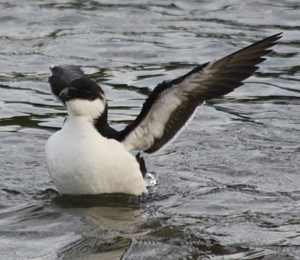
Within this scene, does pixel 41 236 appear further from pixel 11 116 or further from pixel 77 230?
pixel 11 116

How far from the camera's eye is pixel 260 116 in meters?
11.4

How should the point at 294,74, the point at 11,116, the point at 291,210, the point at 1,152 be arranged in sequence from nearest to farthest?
the point at 291,210 < the point at 1,152 < the point at 11,116 < the point at 294,74

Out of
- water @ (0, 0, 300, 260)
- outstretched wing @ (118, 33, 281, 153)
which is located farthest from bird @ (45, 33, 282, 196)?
water @ (0, 0, 300, 260)

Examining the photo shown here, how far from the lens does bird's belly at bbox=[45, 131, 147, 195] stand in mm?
7859

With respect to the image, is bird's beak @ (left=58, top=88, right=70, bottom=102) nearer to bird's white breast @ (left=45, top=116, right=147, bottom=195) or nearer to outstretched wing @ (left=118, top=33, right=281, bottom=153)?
bird's white breast @ (left=45, top=116, right=147, bottom=195)

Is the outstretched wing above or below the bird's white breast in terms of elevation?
above

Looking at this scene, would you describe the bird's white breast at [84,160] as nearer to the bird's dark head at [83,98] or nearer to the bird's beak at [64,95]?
the bird's dark head at [83,98]

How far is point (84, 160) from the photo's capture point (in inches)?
309

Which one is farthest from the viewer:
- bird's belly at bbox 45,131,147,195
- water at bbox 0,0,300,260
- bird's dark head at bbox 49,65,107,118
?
bird's dark head at bbox 49,65,107,118

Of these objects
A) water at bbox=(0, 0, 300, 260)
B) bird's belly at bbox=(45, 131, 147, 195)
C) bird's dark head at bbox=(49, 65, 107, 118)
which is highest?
bird's dark head at bbox=(49, 65, 107, 118)

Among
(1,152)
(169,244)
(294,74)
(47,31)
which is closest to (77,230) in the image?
(169,244)

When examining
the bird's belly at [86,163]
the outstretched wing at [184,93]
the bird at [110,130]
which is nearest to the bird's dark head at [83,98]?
the bird at [110,130]

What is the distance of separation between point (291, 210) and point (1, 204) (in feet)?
8.81

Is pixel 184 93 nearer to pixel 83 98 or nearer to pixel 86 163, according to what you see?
pixel 83 98
